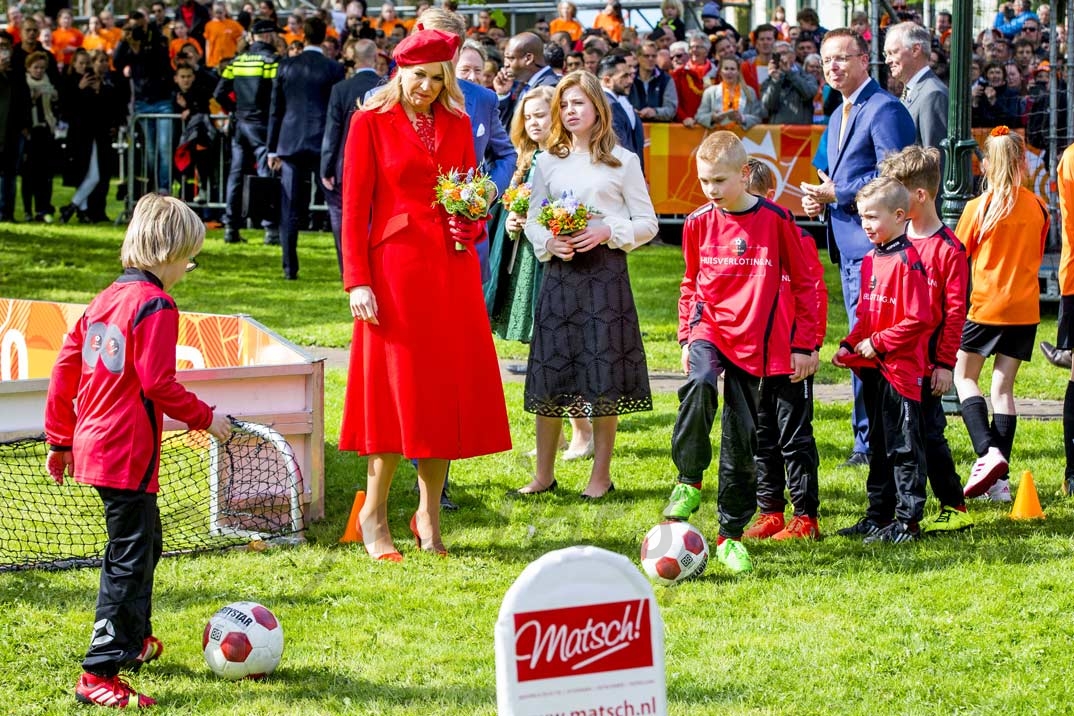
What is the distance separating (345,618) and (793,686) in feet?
5.69

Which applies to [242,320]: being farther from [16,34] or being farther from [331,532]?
[16,34]

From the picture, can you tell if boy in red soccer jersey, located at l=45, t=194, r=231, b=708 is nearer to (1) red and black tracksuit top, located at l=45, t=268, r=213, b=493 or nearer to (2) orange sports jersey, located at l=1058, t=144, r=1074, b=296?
(1) red and black tracksuit top, located at l=45, t=268, r=213, b=493

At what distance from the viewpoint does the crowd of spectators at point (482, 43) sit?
661 inches

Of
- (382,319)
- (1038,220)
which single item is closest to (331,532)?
(382,319)

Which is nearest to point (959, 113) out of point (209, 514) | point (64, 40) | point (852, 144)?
point (852, 144)

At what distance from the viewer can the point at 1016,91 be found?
16.0 m

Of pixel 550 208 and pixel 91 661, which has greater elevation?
pixel 550 208

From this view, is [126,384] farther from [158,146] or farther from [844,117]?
[158,146]

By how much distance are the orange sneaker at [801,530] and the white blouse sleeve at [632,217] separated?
1.52m

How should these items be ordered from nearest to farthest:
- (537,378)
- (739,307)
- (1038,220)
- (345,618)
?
1. (345,618)
2. (739,307)
3. (537,378)
4. (1038,220)

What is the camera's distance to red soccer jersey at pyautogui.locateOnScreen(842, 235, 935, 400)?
6480 mm

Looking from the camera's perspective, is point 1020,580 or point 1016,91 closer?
point 1020,580

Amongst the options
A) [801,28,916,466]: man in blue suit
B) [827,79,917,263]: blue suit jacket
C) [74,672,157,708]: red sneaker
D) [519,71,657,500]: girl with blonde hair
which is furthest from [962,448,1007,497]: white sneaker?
[74,672,157,708]: red sneaker

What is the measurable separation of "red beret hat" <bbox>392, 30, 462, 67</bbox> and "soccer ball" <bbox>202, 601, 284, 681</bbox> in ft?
8.00
